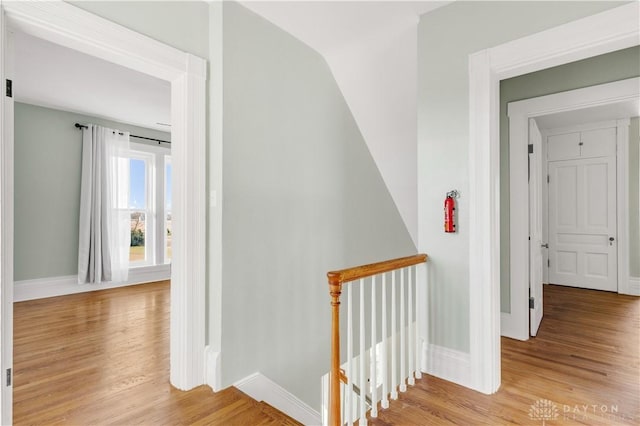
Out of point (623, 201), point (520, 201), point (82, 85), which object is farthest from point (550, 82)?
point (82, 85)

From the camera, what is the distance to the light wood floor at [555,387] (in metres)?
1.98

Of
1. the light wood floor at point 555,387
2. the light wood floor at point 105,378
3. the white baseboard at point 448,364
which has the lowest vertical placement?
the light wood floor at point 555,387

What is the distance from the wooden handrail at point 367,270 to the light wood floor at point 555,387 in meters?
0.86

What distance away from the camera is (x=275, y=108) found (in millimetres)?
2697

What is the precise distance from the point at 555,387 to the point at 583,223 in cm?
380

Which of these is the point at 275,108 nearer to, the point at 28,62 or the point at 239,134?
the point at 239,134

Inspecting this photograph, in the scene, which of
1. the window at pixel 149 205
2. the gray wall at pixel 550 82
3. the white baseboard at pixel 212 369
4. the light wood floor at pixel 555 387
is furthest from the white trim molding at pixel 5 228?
the window at pixel 149 205

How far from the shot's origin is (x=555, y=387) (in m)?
2.30

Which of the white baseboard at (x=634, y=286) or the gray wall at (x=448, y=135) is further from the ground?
the gray wall at (x=448, y=135)

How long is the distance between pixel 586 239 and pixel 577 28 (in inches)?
169

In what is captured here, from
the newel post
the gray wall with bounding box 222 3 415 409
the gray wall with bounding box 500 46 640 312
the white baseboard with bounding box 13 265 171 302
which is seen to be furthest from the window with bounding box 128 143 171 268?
the gray wall with bounding box 500 46 640 312

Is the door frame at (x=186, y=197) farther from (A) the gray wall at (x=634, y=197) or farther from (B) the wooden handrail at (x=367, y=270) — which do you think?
(A) the gray wall at (x=634, y=197)

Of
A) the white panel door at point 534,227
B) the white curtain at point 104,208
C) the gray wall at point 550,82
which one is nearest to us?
the gray wall at point 550,82

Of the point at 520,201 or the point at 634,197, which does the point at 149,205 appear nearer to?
the point at 520,201
